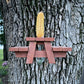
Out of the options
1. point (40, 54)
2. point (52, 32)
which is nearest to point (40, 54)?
point (40, 54)

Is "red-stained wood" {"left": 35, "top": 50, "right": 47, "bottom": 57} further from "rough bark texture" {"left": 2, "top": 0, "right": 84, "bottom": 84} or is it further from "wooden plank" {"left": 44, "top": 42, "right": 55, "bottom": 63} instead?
"rough bark texture" {"left": 2, "top": 0, "right": 84, "bottom": 84}

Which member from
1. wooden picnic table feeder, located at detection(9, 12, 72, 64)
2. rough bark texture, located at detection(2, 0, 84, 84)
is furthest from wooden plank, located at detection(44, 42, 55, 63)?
rough bark texture, located at detection(2, 0, 84, 84)

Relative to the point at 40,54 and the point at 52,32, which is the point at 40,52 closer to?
the point at 40,54

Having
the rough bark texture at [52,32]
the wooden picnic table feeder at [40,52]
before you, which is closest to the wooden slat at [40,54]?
the wooden picnic table feeder at [40,52]

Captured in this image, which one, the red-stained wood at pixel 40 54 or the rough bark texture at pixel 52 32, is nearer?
the red-stained wood at pixel 40 54

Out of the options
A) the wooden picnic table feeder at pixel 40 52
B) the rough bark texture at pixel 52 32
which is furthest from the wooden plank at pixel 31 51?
the rough bark texture at pixel 52 32

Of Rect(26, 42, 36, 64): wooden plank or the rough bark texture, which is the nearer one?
Rect(26, 42, 36, 64): wooden plank

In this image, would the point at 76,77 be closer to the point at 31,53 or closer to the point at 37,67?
the point at 37,67

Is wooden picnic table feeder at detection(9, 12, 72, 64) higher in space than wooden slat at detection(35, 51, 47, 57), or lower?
higher

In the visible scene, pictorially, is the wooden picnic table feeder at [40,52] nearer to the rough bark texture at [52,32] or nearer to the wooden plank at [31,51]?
the wooden plank at [31,51]

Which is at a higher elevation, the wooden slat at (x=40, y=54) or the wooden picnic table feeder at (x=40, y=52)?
the wooden picnic table feeder at (x=40, y=52)

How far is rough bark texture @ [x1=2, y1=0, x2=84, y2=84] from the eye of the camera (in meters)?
1.40

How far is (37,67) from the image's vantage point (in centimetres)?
143

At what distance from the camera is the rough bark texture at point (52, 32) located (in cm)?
140
